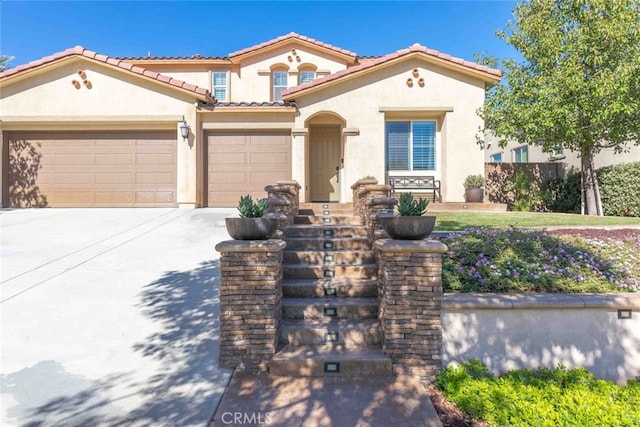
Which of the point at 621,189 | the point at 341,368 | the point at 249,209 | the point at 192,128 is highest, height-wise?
the point at 192,128

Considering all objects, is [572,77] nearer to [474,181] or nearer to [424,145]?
[474,181]

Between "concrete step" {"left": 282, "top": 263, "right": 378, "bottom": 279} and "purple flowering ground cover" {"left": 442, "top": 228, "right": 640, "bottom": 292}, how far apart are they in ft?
3.31

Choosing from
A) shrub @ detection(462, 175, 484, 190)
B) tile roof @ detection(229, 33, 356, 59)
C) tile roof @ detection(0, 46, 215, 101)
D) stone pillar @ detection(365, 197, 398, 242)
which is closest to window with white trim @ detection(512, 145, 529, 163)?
shrub @ detection(462, 175, 484, 190)

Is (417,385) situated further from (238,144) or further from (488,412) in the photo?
(238,144)

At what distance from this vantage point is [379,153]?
10.6 m

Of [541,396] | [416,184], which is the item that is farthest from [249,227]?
[416,184]

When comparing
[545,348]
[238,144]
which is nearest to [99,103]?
[238,144]

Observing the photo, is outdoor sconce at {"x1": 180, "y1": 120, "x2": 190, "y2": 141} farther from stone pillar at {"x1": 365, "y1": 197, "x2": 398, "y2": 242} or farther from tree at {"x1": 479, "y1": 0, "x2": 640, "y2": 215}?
tree at {"x1": 479, "y1": 0, "x2": 640, "y2": 215}

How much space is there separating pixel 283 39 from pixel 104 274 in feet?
39.2

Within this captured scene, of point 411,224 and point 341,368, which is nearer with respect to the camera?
point 341,368

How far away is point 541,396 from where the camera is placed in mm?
2994

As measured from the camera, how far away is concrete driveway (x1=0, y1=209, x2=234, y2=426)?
2.83 metres

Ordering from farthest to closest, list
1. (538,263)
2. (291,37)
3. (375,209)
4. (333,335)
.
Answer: (291,37), (375,209), (538,263), (333,335)

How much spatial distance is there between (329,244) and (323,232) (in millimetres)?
375
